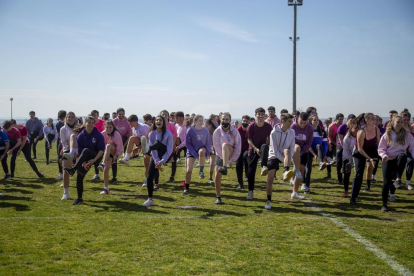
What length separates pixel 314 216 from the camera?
7.05 m

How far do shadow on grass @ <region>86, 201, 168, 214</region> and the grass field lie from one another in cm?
2

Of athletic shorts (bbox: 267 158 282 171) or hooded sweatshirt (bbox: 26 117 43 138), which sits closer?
athletic shorts (bbox: 267 158 282 171)

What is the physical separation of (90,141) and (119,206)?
62.7 inches

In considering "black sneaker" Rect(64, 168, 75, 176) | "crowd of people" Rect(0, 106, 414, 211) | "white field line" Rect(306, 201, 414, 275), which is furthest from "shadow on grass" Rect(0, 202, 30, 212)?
"white field line" Rect(306, 201, 414, 275)

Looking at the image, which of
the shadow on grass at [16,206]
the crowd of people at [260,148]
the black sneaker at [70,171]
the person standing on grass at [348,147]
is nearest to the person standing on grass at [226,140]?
the crowd of people at [260,148]

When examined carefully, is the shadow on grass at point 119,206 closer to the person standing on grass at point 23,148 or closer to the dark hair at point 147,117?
the dark hair at point 147,117

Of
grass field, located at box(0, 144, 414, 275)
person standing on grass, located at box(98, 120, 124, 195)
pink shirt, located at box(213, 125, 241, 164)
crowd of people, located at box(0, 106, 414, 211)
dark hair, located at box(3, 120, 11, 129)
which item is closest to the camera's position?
grass field, located at box(0, 144, 414, 275)

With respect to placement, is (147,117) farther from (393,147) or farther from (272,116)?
(393,147)

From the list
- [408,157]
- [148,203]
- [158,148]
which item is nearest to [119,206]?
[148,203]

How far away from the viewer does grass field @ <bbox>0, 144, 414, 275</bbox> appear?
4531 mm

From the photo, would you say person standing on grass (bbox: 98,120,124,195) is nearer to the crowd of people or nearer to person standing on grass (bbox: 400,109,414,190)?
the crowd of people

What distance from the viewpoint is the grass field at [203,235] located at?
4531mm

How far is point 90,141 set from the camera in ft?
26.4

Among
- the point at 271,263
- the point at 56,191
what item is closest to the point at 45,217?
the point at 56,191
